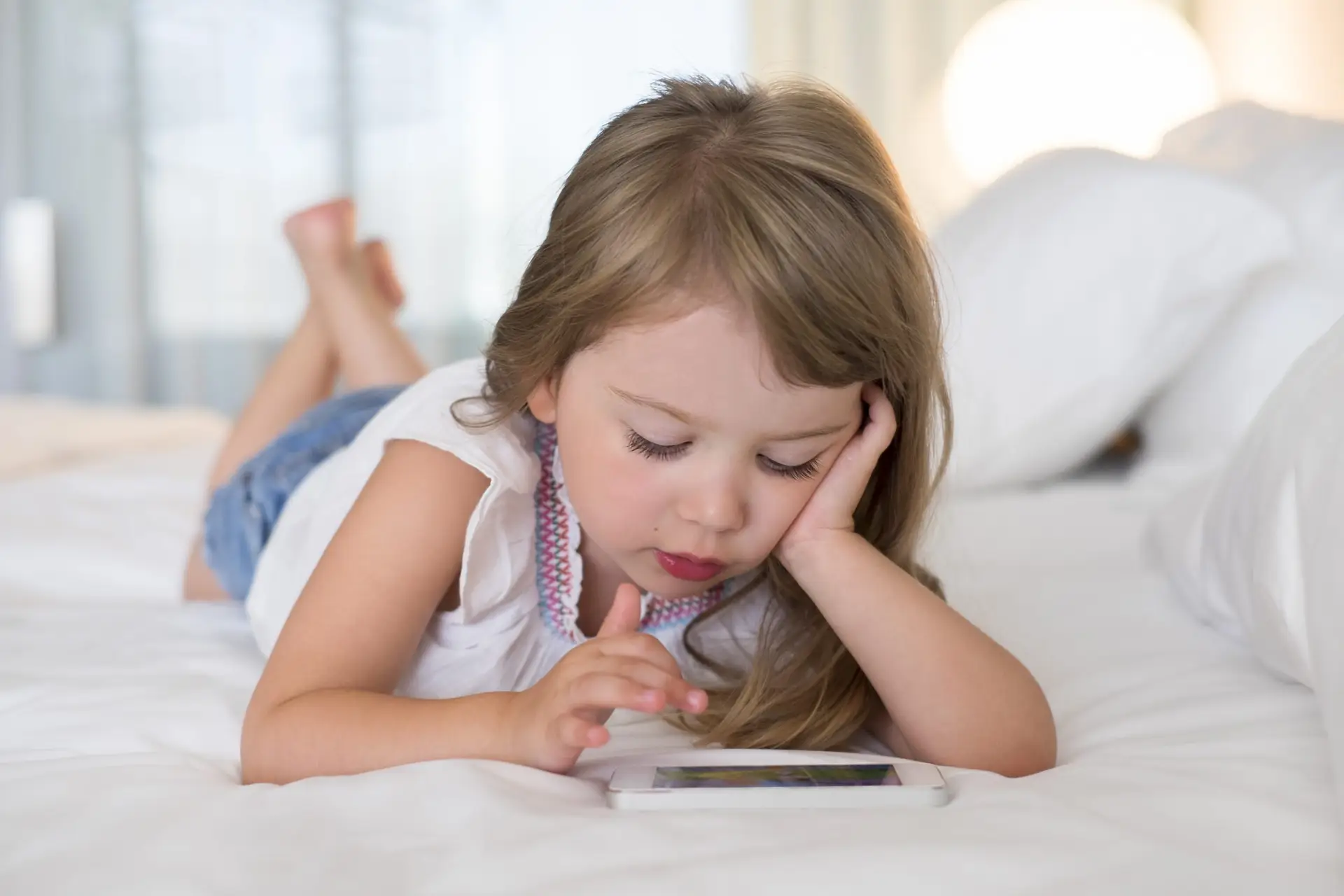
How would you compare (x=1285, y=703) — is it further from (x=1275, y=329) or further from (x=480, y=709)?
(x=1275, y=329)

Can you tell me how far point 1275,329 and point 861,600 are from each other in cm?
82

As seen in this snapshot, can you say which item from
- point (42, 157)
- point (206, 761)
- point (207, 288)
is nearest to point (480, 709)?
point (206, 761)

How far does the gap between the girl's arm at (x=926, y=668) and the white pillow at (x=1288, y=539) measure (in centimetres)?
16

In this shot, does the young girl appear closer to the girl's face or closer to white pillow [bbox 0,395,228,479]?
the girl's face

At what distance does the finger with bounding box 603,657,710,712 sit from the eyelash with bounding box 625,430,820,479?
15 cm

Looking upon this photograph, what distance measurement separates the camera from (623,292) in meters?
0.79

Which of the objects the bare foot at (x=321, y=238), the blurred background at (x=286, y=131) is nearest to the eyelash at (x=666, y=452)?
the bare foot at (x=321, y=238)

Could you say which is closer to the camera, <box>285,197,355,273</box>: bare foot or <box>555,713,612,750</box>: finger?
<box>555,713,612,750</box>: finger

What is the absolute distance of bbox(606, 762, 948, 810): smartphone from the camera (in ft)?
2.11

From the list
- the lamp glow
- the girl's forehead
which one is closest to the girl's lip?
the girl's forehead

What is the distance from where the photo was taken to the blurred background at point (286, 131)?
3297mm

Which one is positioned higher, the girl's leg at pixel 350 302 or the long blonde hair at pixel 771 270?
the long blonde hair at pixel 771 270

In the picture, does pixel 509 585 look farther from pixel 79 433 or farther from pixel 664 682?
pixel 79 433

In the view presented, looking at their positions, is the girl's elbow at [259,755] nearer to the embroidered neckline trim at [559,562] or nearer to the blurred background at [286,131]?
the embroidered neckline trim at [559,562]
